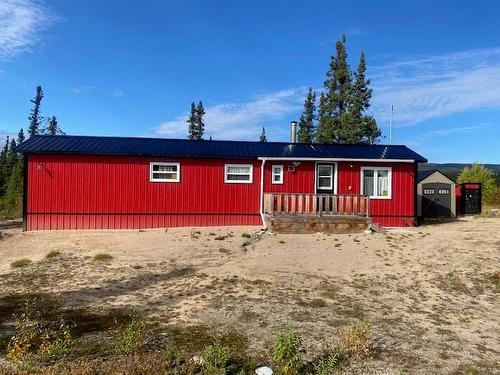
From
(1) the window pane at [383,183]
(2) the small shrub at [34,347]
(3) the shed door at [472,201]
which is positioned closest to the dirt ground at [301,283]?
(2) the small shrub at [34,347]

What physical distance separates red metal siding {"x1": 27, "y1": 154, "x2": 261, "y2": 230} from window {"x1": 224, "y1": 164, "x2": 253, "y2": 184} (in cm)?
18

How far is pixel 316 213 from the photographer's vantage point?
55.6 feet

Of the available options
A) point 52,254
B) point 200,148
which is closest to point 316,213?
point 200,148

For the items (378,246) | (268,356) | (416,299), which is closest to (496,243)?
(378,246)

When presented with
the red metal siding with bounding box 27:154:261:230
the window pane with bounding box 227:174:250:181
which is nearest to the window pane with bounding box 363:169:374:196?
the red metal siding with bounding box 27:154:261:230

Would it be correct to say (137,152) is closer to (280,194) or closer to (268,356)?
(280,194)

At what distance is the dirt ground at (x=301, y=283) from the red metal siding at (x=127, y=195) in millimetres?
1454

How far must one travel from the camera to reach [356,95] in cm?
3991

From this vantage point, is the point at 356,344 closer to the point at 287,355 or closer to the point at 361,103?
the point at 287,355

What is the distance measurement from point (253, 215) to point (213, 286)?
8757 mm

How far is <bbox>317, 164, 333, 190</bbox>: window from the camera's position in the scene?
19.2 m

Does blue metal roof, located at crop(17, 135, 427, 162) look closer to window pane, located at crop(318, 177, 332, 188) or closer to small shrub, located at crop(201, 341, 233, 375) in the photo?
window pane, located at crop(318, 177, 332, 188)

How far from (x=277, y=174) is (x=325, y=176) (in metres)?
2.19

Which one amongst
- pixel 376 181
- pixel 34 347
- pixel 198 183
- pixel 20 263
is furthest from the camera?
pixel 376 181
